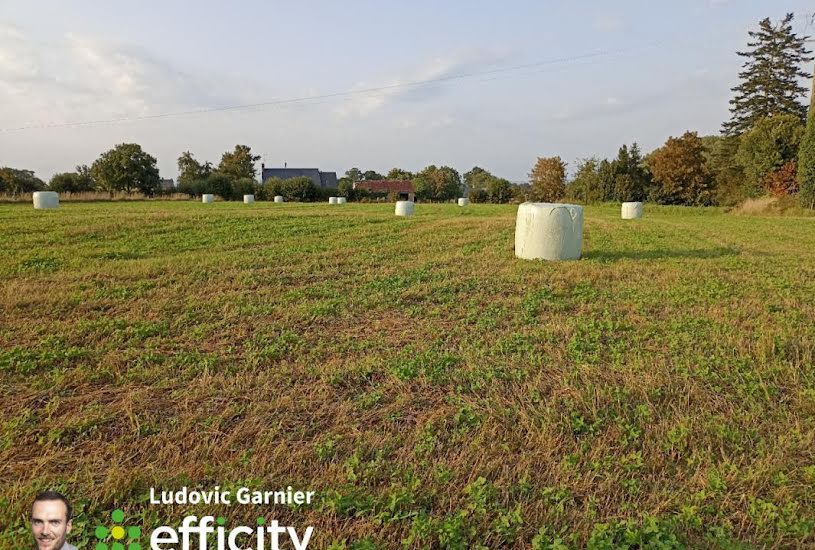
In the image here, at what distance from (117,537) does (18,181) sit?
174ft

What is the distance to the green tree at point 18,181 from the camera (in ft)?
125

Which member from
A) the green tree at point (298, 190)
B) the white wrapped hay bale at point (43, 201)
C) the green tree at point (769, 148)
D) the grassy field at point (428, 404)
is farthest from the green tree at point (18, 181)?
the green tree at point (769, 148)

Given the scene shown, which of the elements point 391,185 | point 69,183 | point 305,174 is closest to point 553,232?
point 69,183

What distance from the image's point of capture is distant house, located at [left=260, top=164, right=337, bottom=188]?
73625 mm

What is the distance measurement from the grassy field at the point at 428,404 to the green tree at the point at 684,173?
36.2 metres

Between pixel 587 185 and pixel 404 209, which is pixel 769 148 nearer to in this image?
pixel 587 185

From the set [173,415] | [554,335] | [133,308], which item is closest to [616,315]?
[554,335]

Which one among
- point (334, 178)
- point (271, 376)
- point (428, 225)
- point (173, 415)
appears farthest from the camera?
point (334, 178)

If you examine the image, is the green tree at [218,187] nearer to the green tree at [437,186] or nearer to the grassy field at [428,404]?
the green tree at [437,186]

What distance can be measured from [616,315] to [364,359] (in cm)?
307

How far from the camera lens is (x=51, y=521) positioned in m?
1.93

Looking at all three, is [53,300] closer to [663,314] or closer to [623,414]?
[623,414]

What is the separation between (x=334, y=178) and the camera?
79.0 meters

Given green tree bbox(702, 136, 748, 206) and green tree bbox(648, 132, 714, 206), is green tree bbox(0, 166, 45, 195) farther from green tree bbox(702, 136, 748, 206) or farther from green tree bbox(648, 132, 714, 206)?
green tree bbox(702, 136, 748, 206)
